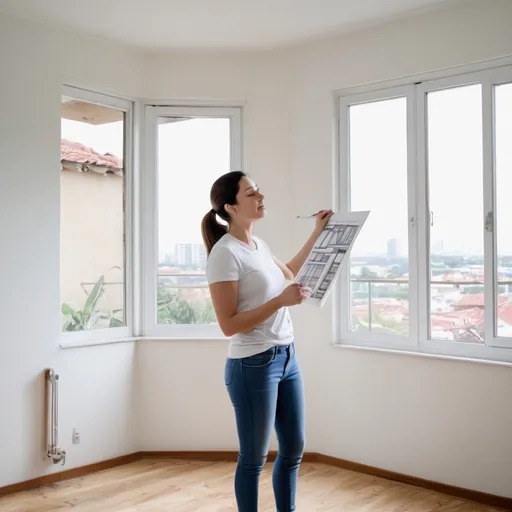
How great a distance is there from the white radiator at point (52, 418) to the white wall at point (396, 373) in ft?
4.75

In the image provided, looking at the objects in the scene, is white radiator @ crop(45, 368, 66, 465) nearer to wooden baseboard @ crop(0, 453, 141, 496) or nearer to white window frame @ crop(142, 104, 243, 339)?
wooden baseboard @ crop(0, 453, 141, 496)

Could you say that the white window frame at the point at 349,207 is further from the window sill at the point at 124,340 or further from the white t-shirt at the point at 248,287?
the white t-shirt at the point at 248,287

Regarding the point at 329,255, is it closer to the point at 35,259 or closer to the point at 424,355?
the point at 424,355

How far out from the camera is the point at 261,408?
224 centimetres

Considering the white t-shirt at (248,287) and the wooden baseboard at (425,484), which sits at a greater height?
the white t-shirt at (248,287)

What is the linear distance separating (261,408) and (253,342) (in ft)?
Result: 0.74

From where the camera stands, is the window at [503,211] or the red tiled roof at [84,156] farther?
the red tiled roof at [84,156]

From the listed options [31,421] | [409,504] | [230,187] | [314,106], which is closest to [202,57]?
[314,106]

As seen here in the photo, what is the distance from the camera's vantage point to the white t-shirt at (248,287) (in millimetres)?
2252

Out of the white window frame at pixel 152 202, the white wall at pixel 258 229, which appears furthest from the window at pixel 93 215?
the white wall at pixel 258 229

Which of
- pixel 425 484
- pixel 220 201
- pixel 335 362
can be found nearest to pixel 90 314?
pixel 335 362

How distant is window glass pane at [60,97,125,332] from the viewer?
12.5ft

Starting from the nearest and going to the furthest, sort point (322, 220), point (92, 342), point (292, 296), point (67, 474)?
1. point (292, 296)
2. point (322, 220)
3. point (67, 474)
4. point (92, 342)

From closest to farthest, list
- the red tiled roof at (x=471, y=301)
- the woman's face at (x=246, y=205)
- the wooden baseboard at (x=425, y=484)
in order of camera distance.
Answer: the woman's face at (x=246, y=205) < the wooden baseboard at (x=425, y=484) < the red tiled roof at (x=471, y=301)
